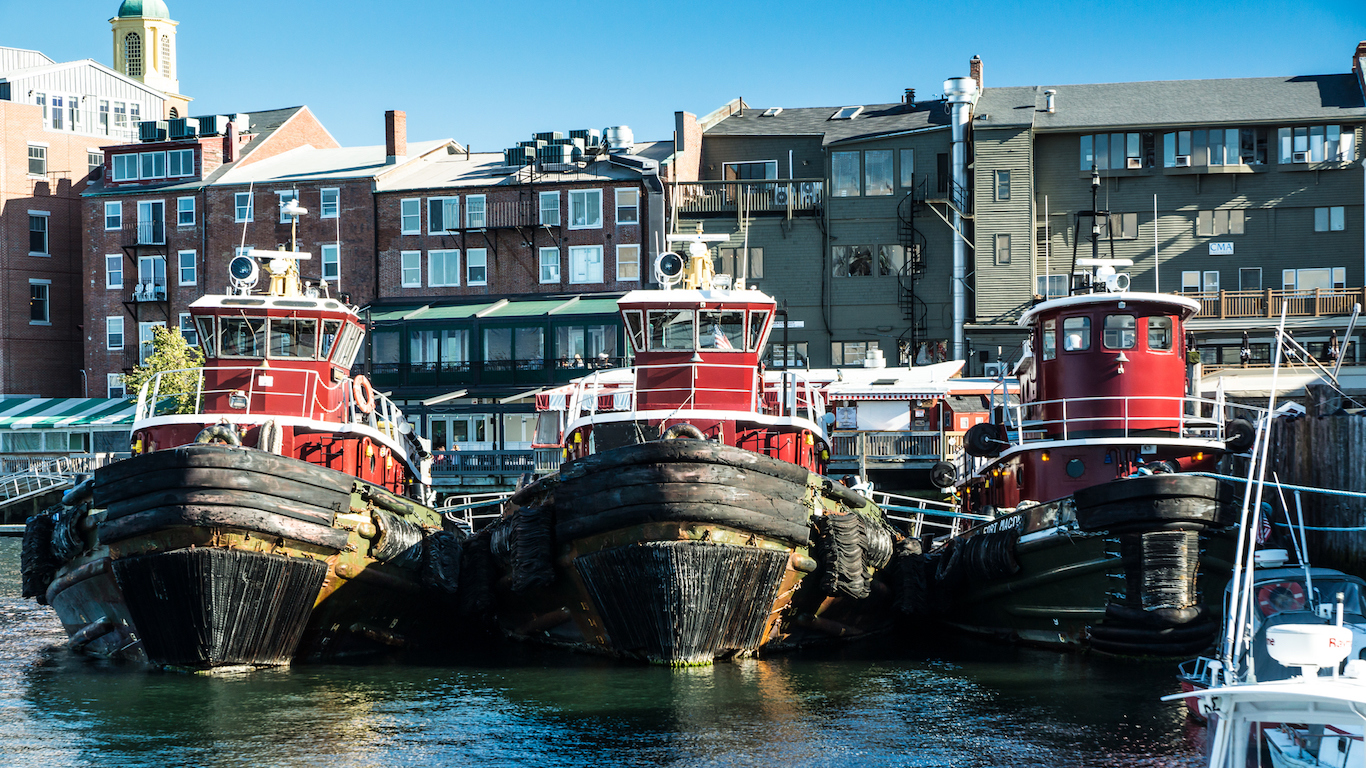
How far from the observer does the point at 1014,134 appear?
50688 mm

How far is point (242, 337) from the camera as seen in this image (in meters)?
24.2

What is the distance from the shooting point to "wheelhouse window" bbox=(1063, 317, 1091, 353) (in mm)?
23375

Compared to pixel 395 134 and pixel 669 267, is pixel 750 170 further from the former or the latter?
pixel 669 267

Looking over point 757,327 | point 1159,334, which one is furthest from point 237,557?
point 1159,334

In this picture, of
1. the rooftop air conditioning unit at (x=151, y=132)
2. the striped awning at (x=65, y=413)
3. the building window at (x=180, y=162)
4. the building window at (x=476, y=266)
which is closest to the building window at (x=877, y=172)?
the building window at (x=476, y=266)

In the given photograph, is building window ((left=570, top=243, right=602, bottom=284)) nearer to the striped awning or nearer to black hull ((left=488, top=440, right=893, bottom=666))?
the striped awning

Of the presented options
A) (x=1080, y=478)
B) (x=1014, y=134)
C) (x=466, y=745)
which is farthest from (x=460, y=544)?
(x=1014, y=134)

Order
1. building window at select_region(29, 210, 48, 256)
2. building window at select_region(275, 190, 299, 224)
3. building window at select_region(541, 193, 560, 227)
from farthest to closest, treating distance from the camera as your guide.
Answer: building window at select_region(29, 210, 48, 256), building window at select_region(275, 190, 299, 224), building window at select_region(541, 193, 560, 227)

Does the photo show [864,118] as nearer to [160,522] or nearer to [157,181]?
[157,181]

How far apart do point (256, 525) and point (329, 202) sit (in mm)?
39230

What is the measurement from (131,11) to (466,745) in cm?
8672

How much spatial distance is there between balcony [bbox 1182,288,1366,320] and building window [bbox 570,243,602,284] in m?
21.8

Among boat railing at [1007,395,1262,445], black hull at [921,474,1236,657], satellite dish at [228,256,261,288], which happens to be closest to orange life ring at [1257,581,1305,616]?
black hull at [921,474,1236,657]

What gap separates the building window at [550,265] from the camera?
176ft
